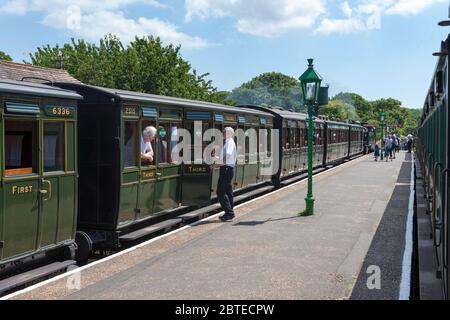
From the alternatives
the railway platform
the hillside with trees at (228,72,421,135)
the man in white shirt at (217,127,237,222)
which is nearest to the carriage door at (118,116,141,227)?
the railway platform

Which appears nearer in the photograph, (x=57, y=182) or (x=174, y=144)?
(x=57, y=182)

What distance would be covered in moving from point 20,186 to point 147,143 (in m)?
3.11

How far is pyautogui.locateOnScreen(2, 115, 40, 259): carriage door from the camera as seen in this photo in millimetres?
6238

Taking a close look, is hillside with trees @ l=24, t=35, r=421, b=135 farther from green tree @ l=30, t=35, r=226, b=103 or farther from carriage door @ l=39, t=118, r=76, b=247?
carriage door @ l=39, t=118, r=76, b=247

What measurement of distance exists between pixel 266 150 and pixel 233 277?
1053cm

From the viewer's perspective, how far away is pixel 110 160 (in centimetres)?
830

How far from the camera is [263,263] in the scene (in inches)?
294

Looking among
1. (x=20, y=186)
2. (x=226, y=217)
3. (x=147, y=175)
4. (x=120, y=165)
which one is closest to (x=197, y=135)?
(x=226, y=217)

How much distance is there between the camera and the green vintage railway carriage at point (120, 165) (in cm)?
830

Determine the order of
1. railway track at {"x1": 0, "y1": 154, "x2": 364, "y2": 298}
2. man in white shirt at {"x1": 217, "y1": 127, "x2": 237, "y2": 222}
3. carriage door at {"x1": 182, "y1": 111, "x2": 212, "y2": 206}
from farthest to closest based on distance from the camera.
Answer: man in white shirt at {"x1": 217, "y1": 127, "x2": 237, "y2": 222} → carriage door at {"x1": 182, "y1": 111, "x2": 212, "y2": 206} → railway track at {"x1": 0, "y1": 154, "x2": 364, "y2": 298}

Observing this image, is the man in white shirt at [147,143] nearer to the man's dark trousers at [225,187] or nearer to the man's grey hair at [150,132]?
the man's grey hair at [150,132]

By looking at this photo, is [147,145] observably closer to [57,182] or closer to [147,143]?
[147,143]
